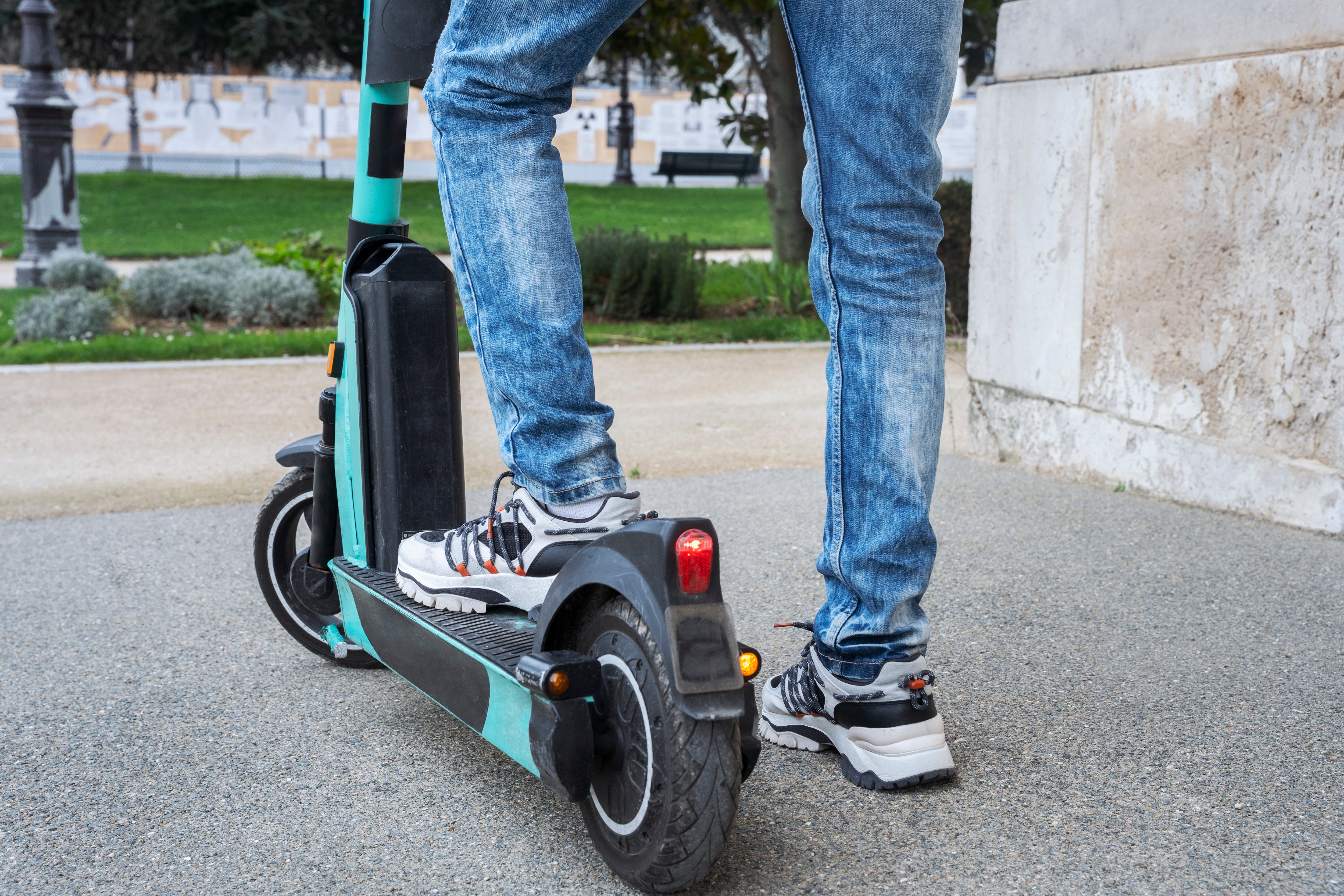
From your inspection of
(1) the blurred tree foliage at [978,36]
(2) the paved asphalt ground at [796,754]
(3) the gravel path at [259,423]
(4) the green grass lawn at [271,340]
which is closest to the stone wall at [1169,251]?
(2) the paved asphalt ground at [796,754]

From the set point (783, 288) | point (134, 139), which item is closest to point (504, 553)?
point (783, 288)

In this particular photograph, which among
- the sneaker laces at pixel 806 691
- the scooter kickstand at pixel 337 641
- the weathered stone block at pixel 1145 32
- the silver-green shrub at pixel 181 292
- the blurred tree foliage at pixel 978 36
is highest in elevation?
the blurred tree foliage at pixel 978 36

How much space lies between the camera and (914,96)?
1.61 meters

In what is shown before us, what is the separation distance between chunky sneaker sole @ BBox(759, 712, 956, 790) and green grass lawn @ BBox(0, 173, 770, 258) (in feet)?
37.0

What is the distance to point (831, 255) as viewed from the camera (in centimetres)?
171

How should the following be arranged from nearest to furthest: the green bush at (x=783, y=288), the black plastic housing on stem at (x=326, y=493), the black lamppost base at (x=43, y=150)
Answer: the black plastic housing on stem at (x=326, y=493) < the green bush at (x=783, y=288) < the black lamppost base at (x=43, y=150)

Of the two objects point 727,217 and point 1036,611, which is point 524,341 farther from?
point 727,217

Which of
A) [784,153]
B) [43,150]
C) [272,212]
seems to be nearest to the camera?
[784,153]

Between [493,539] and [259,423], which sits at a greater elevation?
[493,539]

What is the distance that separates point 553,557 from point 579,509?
8cm

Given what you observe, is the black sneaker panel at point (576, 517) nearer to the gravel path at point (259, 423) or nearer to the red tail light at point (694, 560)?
the red tail light at point (694, 560)

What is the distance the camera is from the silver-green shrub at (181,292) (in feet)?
26.9

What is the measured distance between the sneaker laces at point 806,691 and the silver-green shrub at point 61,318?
6731 millimetres

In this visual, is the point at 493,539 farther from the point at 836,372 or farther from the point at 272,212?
the point at 272,212
